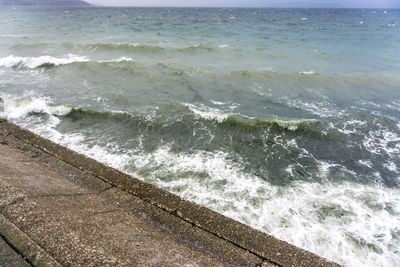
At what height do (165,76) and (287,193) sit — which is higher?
(165,76)

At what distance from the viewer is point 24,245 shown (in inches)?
95.9

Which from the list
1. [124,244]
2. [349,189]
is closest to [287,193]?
[349,189]

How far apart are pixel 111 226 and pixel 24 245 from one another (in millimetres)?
900

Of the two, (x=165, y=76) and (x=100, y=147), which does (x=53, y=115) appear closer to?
(x=100, y=147)

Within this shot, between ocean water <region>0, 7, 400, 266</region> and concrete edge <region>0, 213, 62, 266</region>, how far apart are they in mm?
2814

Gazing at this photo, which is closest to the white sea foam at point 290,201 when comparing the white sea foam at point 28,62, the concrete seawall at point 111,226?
the concrete seawall at point 111,226

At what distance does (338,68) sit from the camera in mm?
15070

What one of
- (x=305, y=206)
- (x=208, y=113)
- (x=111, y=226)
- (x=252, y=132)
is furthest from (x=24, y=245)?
(x=208, y=113)

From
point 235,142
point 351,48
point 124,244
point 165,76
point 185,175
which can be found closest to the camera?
point 124,244

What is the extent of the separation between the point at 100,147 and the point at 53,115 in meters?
3.07

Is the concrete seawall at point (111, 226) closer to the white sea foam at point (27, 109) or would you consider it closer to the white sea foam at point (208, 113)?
the white sea foam at point (27, 109)

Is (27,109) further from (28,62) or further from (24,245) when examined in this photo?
(28,62)

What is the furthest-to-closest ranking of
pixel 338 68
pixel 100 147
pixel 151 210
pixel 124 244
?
pixel 338 68, pixel 100 147, pixel 151 210, pixel 124 244

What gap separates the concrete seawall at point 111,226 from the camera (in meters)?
2.50
